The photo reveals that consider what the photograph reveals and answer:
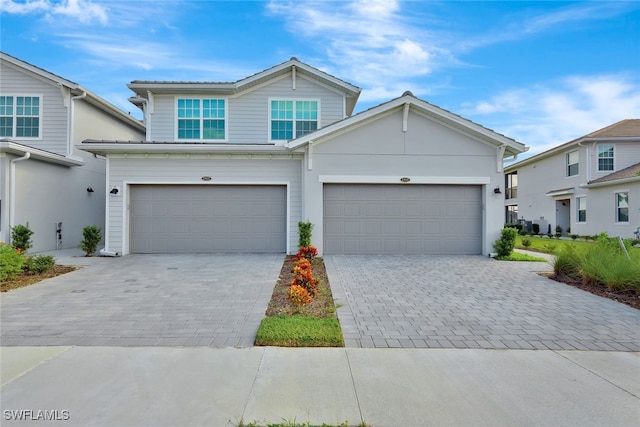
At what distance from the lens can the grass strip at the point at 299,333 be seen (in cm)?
393

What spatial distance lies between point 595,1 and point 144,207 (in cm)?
1522

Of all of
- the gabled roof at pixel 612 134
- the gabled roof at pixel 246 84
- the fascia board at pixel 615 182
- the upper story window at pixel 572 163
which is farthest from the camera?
the upper story window at pixel 572 163

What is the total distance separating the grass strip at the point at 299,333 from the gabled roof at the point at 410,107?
23.1 feet

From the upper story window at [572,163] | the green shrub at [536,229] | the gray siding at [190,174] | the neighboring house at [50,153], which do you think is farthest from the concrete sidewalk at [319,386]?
the green shrub at [536,229]

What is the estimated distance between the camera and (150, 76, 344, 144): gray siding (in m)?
13.1

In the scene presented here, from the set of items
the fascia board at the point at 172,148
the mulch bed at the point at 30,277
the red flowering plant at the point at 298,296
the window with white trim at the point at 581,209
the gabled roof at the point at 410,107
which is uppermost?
the gabled roof at the point at 410,107

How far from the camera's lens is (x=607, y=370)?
3.39 meters

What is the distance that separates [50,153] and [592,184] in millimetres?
26001

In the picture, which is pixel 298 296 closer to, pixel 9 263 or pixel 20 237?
pixel 9 263

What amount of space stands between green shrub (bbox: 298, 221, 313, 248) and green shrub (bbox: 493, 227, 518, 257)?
6.21 metres

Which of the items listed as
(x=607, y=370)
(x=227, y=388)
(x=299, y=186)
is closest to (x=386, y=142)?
(x=299, y=186)

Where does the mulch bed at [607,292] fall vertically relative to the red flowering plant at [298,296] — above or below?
below

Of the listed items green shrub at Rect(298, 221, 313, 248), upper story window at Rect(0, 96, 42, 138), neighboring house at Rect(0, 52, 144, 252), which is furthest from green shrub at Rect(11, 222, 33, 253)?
green shrub at Rect(298, 221, 313, 248)

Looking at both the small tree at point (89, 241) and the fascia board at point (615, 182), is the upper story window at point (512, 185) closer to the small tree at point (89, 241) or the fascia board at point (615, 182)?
the fascia board at point (615, 182)
